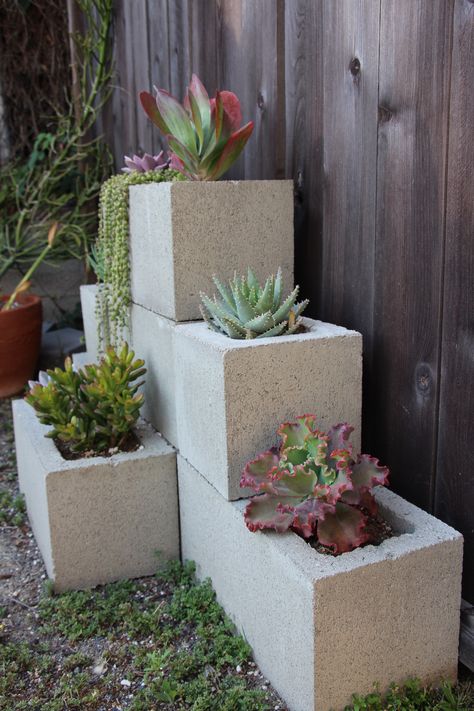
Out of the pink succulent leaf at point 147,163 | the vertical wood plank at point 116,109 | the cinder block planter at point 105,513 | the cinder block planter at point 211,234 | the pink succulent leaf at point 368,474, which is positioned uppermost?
the vertical wood plank at point 116,109

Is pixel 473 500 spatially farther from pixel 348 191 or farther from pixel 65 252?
pixel 65 252

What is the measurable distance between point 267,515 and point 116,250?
132cm

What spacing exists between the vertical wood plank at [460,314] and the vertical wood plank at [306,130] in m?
0.61

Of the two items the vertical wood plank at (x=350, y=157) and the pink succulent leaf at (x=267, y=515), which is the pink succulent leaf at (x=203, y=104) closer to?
the vertical wood plank at (x=350, y=157)

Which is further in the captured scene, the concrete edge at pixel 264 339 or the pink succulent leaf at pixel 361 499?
the concrete edge at pixel 264 339

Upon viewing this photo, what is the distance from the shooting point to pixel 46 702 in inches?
69.7

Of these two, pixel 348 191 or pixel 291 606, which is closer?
pixel 291 606

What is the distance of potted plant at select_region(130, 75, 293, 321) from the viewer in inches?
86.2

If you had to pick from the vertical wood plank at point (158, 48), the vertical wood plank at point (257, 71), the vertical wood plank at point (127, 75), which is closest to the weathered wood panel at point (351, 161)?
the vertical wood plank at point (257, 71)

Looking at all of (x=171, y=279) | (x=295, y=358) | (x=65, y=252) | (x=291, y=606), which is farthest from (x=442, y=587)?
(x=65, y=252)

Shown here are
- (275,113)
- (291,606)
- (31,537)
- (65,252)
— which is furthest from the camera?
(65,252)

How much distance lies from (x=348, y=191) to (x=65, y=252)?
10.0 ft

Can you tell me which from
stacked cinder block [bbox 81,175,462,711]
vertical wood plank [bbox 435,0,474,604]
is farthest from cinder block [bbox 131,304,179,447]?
vertical wood plank [bbox 435,0,474,604]

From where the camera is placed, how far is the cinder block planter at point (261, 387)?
1844mm
